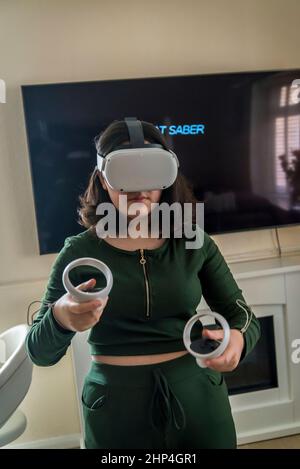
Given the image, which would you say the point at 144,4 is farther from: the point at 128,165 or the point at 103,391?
the point at 103,391

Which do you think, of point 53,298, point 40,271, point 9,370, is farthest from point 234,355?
point 40,271

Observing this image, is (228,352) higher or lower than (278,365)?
higher

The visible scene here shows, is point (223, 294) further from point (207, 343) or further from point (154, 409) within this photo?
point (154, 409)

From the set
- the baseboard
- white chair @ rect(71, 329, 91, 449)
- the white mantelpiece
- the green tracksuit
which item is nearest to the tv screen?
the white mantelpiece

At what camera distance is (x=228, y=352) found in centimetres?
70

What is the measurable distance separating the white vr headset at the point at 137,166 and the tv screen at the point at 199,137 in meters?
0.90

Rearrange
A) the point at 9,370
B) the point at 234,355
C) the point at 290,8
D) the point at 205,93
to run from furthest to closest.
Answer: the point at 290,8 < the point at 205,93 < the point at 9,370 < the point at 234,355

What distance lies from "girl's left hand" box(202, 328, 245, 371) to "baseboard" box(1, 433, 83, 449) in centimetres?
131

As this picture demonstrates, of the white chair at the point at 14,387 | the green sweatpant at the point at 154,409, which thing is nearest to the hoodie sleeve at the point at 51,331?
the green sweatpant at the point at 154,409

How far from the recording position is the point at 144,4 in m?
1.69

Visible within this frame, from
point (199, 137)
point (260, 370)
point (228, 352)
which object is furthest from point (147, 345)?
point (260, 370)

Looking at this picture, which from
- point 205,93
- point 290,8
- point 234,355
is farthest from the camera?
point 290,8

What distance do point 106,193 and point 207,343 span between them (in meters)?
0.33

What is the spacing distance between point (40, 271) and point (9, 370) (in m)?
0.51
